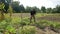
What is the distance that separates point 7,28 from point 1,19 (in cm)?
19

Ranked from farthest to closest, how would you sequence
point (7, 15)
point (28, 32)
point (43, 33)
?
point (43, 33) < point (28, 32) < point (7, 15)

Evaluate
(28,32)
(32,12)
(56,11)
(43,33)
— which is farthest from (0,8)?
(56,11)

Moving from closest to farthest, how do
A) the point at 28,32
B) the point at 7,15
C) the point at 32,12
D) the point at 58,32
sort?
the point at 7,15
the point at 28,32
the point at 58,32
the point at 32,12

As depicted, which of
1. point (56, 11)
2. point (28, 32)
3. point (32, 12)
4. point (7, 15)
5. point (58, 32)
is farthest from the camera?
point (56, 11)

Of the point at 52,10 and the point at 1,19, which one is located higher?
the point at 1,19

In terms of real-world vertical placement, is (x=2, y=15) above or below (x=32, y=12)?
above

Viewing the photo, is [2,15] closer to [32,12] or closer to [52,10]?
[32,12]

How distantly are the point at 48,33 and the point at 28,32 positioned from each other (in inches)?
218

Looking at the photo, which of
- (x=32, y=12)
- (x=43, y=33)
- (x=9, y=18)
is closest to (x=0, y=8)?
(x=9, y=18)

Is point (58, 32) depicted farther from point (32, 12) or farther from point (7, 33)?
point (7, 33)

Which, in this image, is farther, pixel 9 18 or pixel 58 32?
pixel 58 32

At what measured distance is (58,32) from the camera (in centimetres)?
1550

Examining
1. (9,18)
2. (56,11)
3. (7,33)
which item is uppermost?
(9,18)

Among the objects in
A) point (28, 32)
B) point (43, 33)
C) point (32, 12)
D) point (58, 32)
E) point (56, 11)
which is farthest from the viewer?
point (56, 11)
